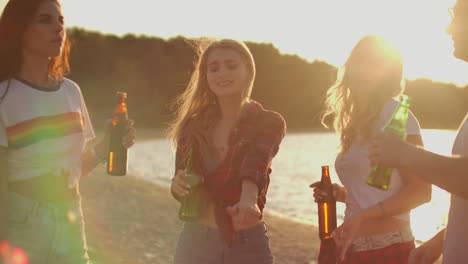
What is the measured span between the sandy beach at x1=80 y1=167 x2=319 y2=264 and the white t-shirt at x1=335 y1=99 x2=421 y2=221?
6.02 metres

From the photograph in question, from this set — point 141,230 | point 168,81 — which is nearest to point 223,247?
point 141,230

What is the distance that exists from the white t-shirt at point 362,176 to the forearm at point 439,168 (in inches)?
41.8

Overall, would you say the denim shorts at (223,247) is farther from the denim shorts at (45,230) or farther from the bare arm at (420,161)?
the bare arm at (420,161)

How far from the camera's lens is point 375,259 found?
3541 mm

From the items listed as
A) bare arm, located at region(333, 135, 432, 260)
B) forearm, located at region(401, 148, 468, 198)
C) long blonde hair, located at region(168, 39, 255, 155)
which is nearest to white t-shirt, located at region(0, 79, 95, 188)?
long blonde hair, located at region(168, 39, 255, 155)

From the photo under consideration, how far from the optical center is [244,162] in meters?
3.76

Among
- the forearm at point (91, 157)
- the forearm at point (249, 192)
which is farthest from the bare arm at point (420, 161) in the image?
the forearm at point (91, 157)

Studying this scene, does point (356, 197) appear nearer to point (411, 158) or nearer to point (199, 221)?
point (199, 221)

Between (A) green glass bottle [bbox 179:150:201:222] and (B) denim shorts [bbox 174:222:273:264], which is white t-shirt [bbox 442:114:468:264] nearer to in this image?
(B) denim shorts [bbox 174:222:273:264]

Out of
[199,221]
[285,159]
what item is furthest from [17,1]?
[285,159]

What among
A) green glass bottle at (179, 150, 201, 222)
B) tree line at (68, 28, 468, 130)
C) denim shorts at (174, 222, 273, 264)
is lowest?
tree line at (68, 28, 468, 130)

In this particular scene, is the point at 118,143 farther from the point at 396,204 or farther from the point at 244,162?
the point at 396,204

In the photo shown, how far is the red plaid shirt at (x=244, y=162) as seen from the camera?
12.3ft

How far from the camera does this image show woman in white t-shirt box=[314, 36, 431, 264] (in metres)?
3.44
